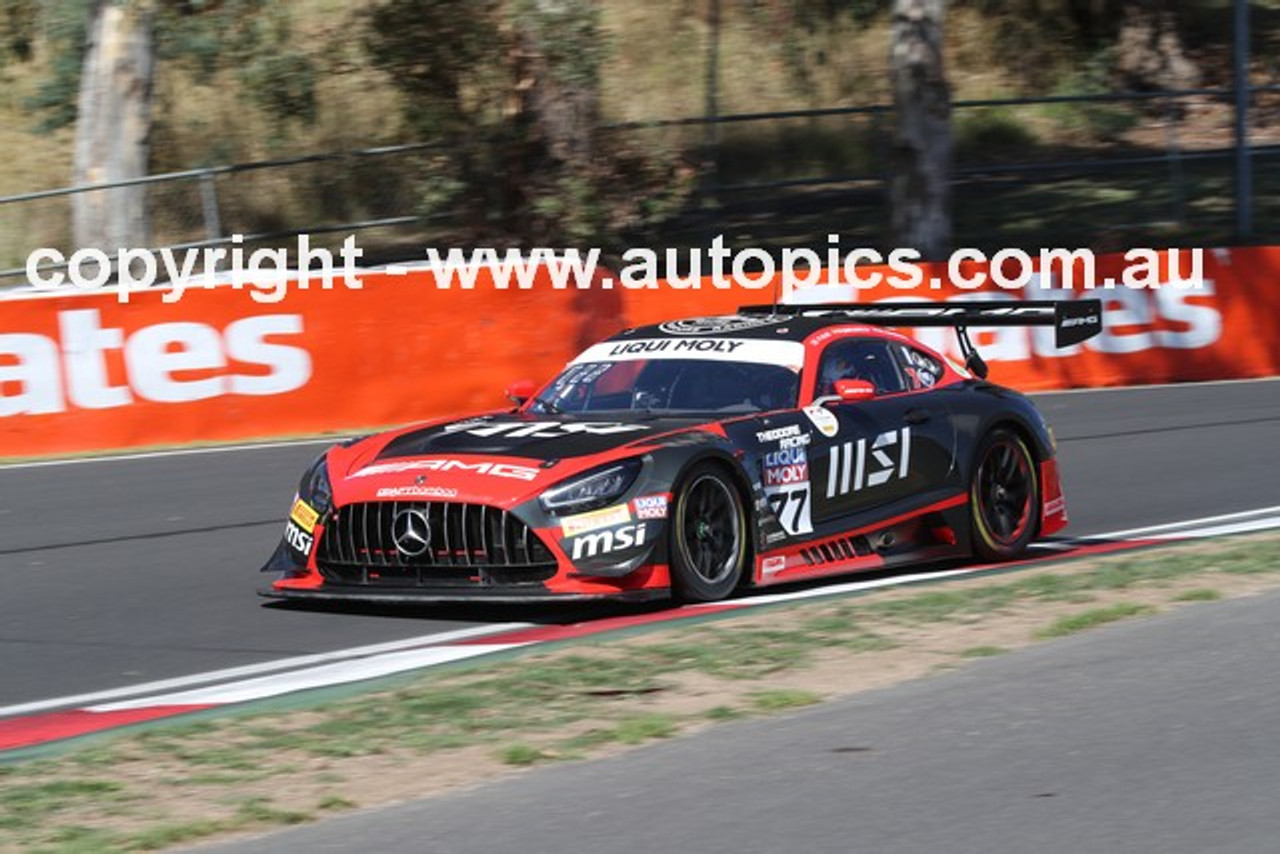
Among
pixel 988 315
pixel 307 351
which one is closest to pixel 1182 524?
pixel 988 315

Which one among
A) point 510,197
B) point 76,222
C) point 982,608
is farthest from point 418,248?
point 982,608

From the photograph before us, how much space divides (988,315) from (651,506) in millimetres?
2657

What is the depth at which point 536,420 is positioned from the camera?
392 inches

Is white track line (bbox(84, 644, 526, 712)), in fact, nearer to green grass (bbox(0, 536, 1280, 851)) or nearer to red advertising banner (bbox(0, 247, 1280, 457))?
green grass (bbox(0, 536, 1280, 851))

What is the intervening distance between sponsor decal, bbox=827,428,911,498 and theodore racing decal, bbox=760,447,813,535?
0.65 ft

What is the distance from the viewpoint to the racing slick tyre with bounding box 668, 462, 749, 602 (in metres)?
9.09

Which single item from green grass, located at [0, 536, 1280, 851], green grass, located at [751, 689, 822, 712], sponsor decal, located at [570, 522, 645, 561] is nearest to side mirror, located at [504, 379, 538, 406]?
sponsor decal, located at [570, 522, 645, 561]

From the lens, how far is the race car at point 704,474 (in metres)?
8.88

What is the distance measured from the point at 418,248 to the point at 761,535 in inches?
725

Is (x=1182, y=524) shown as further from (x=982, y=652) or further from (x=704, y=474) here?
(x=982, y=652)

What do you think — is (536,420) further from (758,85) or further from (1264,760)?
(758,85)

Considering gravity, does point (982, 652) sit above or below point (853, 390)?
below

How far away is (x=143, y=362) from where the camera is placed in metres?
16.9

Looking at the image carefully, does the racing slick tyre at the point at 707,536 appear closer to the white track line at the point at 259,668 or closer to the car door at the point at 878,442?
the car door at the point at 878,442
